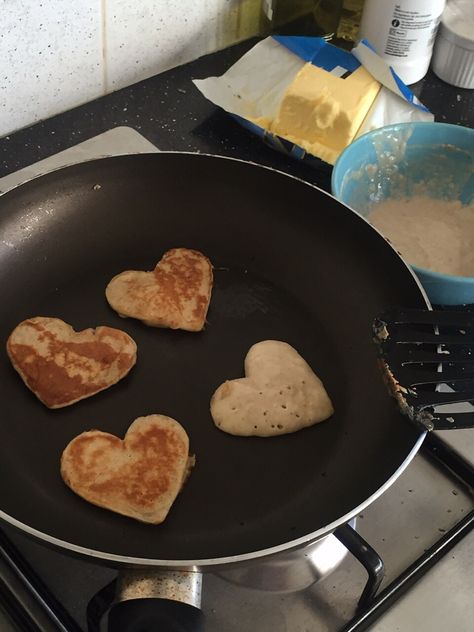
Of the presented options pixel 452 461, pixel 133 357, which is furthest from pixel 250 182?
pixel 452 461

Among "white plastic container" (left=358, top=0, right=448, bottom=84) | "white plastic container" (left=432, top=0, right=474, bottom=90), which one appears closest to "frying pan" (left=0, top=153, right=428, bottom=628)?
"white plastic container" (left=358, top=0, right=448, bottom=84)

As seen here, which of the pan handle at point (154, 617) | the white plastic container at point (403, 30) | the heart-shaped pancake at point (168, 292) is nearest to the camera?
the pan handle at point (154, 617)

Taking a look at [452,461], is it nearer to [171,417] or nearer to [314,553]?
[314,553]

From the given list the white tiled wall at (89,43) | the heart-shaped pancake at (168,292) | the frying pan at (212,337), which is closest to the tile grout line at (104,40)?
the white tiled wall at (89,43)

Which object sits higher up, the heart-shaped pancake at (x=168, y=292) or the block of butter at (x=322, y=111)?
the block of butter at (x=322, y=111)

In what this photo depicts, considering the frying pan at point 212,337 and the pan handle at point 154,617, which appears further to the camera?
the frying pan at point 212,337

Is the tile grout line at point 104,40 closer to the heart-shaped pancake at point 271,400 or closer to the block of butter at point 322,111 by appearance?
the block of butter at point 322,111

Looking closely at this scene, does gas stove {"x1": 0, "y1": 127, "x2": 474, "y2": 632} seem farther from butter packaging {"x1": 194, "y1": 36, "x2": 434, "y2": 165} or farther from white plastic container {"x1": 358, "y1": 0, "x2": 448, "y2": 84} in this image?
white plastic container {"x1": 358, "y1": 0, "x2": 448, "y2": 84}
